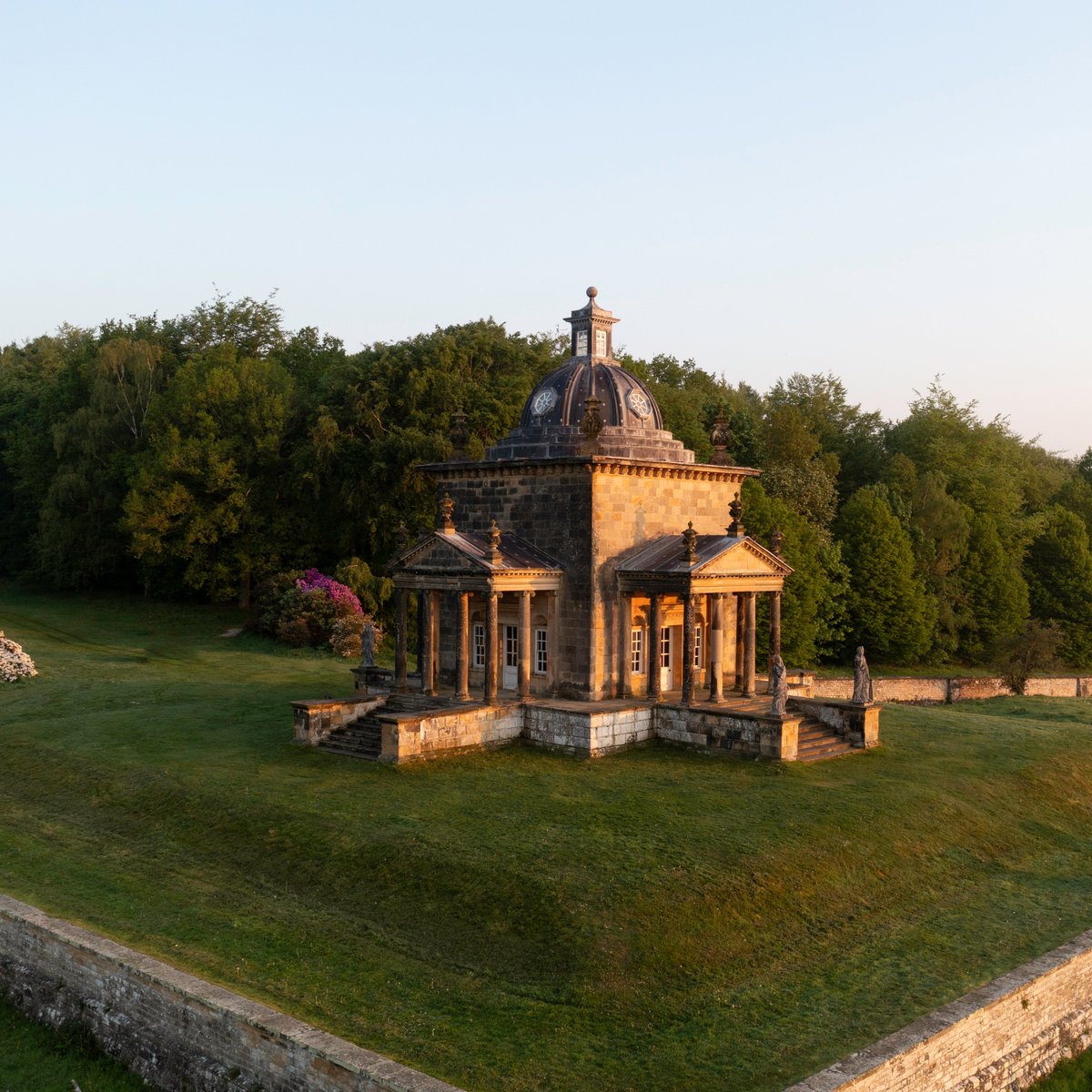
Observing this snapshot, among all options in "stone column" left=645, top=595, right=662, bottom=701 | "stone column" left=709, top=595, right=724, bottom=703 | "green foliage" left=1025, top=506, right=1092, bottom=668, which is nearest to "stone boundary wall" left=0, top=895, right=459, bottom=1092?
"stone column" left=645, top=595, right=662, bottom=701

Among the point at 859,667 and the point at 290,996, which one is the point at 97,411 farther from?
the point at 290,996

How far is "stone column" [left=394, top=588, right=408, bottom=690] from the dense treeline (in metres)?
16.9

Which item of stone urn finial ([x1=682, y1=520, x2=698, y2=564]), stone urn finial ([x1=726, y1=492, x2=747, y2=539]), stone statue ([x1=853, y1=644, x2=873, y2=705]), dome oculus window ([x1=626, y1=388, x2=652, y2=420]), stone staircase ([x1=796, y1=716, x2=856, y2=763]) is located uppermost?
dome oculus window ([x1=626, y1=388, x2=652, y2=420])

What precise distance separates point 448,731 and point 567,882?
8.09 meters

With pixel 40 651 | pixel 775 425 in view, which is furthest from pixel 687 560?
pixel 775 425

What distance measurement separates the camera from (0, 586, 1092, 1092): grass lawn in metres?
14.7

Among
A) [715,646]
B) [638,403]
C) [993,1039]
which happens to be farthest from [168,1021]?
[638,403]

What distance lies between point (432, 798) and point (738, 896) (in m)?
6.82

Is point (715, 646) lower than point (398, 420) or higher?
lower

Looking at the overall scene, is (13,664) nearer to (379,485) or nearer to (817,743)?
(379,485)

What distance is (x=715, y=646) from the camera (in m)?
28.0

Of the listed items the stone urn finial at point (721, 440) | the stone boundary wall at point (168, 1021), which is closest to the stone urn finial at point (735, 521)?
the stone urn finial at point (721, 440)

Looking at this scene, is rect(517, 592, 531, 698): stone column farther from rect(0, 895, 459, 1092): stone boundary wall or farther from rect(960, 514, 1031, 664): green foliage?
rect(960, 514, 1031, 664): green foliage

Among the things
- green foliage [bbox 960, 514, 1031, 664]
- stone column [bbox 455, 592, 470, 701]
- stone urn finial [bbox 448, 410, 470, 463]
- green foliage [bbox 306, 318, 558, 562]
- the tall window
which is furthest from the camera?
green foliage [bbox 960, 514, 1031, 664]
